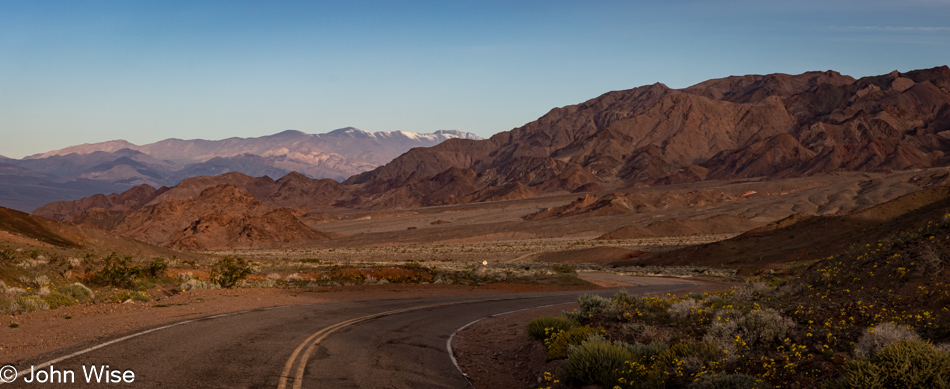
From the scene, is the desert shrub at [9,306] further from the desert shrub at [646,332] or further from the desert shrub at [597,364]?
→ the desert shrub at [646,332]

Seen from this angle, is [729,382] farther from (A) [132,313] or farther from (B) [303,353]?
(A) [132,313]

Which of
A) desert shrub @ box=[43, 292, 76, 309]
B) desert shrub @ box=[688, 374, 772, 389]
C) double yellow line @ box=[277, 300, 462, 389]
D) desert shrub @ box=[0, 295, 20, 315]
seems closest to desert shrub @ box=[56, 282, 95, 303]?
desert shrub @ box=[43, 292, 76, 309]

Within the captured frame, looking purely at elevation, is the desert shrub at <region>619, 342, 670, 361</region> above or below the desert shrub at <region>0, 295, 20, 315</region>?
below

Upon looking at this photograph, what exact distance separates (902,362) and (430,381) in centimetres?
614

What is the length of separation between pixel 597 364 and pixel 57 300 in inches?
575

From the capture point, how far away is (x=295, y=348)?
1180 cm

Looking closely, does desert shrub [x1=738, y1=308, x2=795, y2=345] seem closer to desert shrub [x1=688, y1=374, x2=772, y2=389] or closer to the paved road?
desert shrub [x1=688, y1=374, x2=772, y2=389]

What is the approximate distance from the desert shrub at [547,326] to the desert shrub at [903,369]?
20.1ft

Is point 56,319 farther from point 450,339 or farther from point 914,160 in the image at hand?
point 914,160

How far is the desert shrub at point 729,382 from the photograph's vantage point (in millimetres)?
7980

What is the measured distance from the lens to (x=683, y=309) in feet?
40.6

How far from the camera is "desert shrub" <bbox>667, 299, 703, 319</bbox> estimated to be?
482 inches

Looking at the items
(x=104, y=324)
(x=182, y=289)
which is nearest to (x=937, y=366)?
(x=104, y=324)

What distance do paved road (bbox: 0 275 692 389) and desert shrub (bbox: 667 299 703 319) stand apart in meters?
4.17
